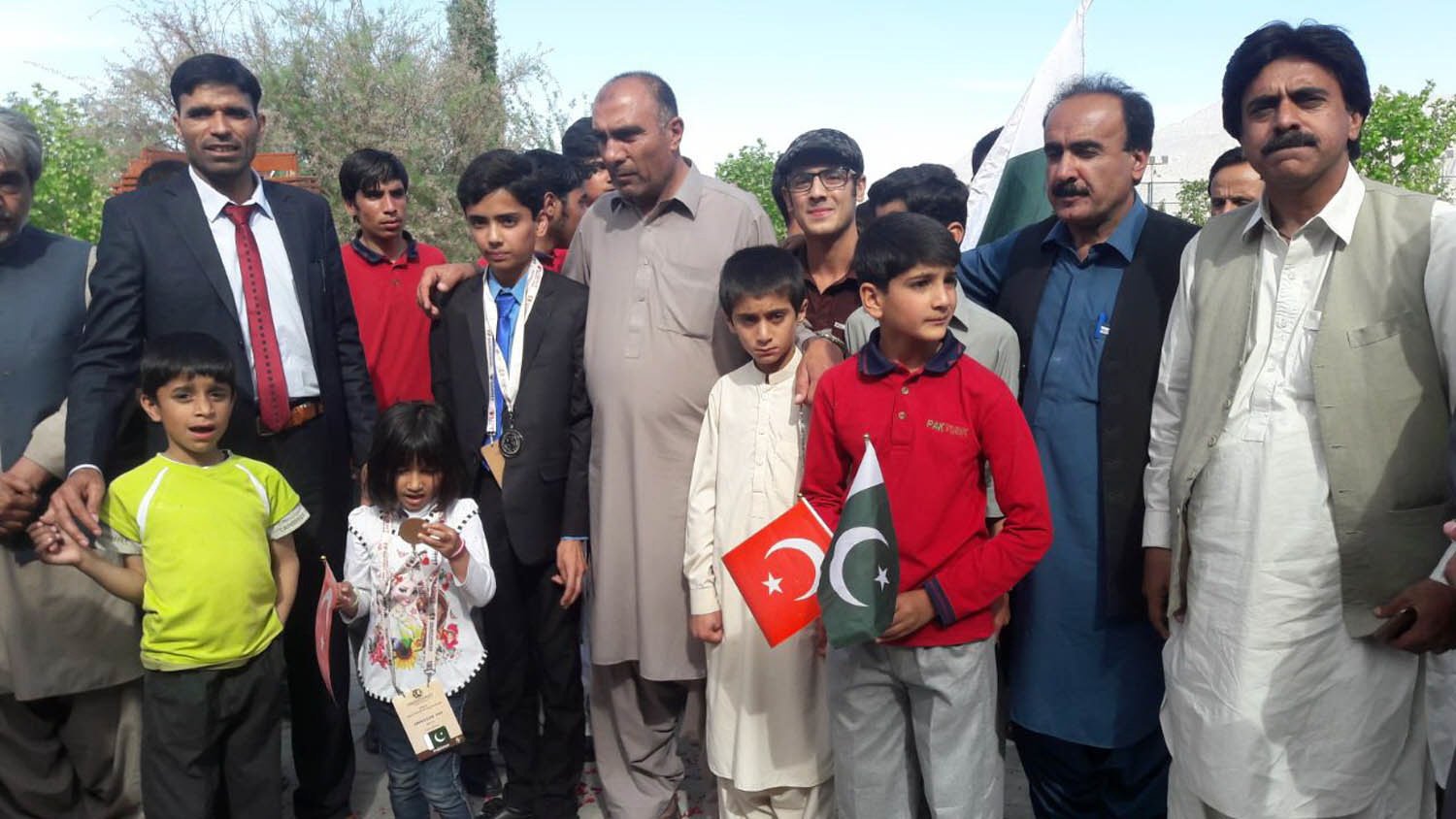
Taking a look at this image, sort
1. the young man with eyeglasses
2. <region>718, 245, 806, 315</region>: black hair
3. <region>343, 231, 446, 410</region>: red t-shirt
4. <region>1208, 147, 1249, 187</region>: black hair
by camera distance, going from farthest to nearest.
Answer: <region>343, 231, 446, 410</region>: red t-shirt < <region>1208, 147, 1249, 187</region>: black hair < the young man with eyeglasses < <region>718, 245, 806, 315</region>: black hair

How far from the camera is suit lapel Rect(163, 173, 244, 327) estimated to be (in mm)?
3330

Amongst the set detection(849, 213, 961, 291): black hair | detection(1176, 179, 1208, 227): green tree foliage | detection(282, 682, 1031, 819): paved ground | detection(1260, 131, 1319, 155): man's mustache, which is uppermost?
detection(1176, 179, 1208, 227): green tree foliage

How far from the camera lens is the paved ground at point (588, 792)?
387 centimetres

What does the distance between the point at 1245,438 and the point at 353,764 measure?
3.13 metres

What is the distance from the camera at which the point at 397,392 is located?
4.58m

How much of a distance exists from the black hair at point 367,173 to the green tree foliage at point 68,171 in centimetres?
1181

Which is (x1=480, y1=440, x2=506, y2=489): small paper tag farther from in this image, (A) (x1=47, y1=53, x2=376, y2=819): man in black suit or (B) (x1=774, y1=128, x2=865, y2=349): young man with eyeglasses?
(B) (x1=774, y1=128, x2=865, y2=349): young man with eyeglasses

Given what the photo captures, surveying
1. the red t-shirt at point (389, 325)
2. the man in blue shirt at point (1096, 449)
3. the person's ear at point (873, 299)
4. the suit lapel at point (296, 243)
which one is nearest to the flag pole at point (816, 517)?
the person's ear at point (873, 299)

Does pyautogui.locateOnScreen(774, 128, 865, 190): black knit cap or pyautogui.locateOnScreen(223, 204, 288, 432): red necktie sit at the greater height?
pyautogui.locateOnScreen(774, 128, 865, 190): black knit cap

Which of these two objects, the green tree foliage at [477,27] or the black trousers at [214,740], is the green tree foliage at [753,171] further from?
the black trousers at [214,740]

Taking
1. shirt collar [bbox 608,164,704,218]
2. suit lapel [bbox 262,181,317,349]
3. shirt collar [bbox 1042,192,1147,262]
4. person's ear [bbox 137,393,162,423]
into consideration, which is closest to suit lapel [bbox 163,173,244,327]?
suit lapel [bbox 262,181,317,349]

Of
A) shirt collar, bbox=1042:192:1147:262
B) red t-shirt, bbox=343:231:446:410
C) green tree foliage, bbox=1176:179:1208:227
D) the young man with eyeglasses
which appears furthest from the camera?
green tree foliage, bbox=1176:179:1208:227

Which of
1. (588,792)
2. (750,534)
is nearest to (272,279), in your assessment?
(750,534)

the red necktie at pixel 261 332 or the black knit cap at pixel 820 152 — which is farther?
the black knit cap at pixel 820 152
